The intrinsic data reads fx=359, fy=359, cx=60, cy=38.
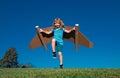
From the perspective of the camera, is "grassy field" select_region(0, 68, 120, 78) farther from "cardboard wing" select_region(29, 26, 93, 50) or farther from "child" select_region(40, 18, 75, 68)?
"cardboard wing" select_region(29, 26, 93, 50)

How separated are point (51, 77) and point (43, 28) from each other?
11010 millimetres

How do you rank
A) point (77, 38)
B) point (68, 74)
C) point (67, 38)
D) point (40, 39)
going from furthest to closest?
point (40, 39)
point (77, 38)
point (67, 38)
point (68, 74)

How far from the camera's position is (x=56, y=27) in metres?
18.0

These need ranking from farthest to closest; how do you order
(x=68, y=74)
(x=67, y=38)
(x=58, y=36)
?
(x=67, y=38) → (x=58, y=36) → (x=68, y=74)

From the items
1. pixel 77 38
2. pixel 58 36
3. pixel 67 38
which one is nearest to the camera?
pixel 58 36

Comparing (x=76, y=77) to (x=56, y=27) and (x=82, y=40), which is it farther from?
(x=82, y=40)

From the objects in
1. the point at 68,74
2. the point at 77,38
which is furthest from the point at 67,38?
the point at 68,74

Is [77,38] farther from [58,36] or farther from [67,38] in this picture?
[58,36]

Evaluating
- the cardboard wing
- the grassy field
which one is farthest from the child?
the grassy field

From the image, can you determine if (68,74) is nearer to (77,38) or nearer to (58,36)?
(58,36)

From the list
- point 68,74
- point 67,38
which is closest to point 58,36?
point 67,38

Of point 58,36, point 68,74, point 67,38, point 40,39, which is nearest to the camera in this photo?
point 68,74

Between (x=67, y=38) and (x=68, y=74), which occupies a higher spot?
(x=67, y=38)

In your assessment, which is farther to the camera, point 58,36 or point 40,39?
point 40,39
